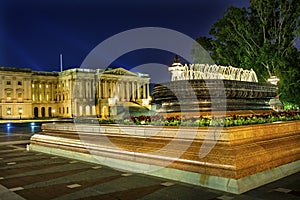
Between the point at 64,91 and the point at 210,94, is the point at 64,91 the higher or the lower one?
the higher one

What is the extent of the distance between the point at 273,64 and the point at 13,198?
2843cm

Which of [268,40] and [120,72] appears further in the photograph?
[120,72]

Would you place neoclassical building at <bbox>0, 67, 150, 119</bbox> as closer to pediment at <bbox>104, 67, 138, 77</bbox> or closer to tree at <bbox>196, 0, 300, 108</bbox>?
pediment at <bbox>104, 67, 138, 77</bbox>

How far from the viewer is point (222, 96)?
12.2 m

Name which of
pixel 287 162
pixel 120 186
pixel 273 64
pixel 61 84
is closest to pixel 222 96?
pixel 287 162

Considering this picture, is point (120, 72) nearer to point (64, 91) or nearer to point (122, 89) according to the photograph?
point (122, 89)

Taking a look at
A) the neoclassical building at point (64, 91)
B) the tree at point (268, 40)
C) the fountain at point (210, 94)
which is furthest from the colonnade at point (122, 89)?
the fountain at point (210, 94)

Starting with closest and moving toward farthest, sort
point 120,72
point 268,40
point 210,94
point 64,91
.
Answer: point 210,94
point 268,40
point 64,91
point 120,72

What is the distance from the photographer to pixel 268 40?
105ft

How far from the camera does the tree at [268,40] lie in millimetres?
30484

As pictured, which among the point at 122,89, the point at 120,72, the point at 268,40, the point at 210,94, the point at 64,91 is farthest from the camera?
the point at 122,89

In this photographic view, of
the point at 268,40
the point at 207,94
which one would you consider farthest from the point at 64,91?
the point at 207,94

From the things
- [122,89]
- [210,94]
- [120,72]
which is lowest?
[210,94]

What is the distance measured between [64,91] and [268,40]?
77258 millimetres
